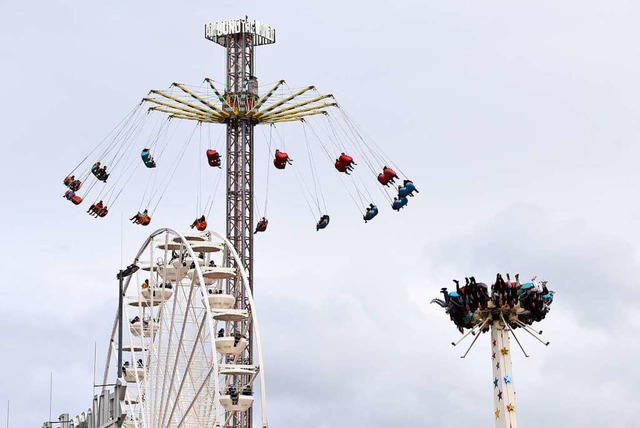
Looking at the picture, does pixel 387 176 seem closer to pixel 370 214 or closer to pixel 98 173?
pixel 370 214

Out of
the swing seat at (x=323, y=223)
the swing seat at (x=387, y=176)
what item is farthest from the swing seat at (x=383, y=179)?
the swing seat at (x=323, y=223)

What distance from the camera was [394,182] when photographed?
119875 mm

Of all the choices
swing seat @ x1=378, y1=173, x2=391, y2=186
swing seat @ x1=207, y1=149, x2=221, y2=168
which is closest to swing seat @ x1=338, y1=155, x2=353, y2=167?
swing seat @ x1=378, y1=173, x2=391, y2=186

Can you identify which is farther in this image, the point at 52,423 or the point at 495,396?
the point at 52,423

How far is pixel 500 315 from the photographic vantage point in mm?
107625

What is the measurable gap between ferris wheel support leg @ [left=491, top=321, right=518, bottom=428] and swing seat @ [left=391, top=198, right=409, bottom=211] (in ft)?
40.5

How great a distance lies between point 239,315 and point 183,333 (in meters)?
3.56

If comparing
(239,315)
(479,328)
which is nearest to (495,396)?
(479,328)

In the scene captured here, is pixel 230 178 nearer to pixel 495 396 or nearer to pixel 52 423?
pixel 52 423

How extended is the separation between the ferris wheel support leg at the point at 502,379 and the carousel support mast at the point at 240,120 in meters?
28.4

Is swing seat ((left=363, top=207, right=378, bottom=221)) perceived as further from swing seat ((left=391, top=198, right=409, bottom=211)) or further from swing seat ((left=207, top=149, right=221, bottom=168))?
swing seat ((left=207, top=149, right=221, bottom=168))

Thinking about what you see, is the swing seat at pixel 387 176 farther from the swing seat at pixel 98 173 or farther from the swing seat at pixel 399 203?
the swing seat at pixel 98 173

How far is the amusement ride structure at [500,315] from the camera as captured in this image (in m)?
107

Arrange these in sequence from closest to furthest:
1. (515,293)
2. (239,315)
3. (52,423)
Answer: (515,293) → (239,315) → (52,423)
